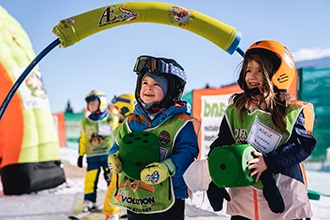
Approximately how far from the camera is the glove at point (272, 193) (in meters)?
2.01

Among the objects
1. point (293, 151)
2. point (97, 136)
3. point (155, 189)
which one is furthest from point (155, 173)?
point (97, 136)

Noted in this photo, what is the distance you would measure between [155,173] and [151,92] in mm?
594

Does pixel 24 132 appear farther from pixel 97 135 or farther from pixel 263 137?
pixel 263 137

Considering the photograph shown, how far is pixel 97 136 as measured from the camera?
5848 mm

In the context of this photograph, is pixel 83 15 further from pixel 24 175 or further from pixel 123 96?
pixel 24 175

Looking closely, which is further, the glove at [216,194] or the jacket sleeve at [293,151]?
the glove at [216,194]

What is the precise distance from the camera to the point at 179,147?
8.05ft

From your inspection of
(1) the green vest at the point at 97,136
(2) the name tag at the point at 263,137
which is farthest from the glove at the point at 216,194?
(1) the green vest at the point at 97,136

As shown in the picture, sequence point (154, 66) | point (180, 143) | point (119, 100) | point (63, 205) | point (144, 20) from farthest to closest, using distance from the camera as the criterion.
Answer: point (63, 205)
point (119, 100)
point (144, 20)
point (154, 66)
point (180, 143)

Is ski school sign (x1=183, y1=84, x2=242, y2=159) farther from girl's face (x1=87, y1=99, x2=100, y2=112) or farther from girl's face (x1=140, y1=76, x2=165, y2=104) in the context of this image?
girl's face (x1=140, y1=76, x2=165, y2=104)

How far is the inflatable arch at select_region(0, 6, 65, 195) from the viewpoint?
664cm

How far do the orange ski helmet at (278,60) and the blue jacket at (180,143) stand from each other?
2.09ft

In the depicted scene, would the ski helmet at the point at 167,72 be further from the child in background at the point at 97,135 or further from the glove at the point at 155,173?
the child in background at the point at 97,135

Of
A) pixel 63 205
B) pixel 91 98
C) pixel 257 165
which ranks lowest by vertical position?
pixel 63 205
